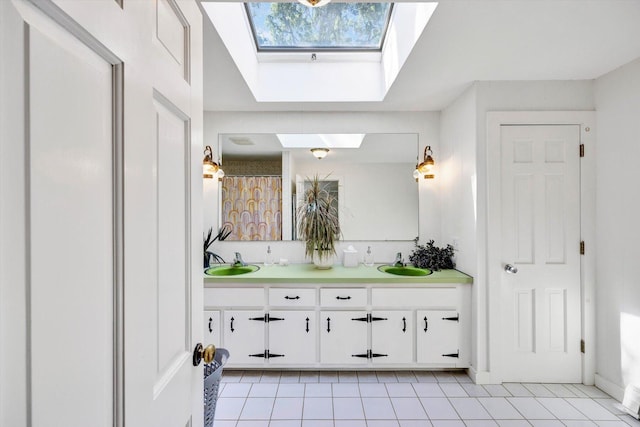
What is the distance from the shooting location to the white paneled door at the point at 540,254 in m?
2.45

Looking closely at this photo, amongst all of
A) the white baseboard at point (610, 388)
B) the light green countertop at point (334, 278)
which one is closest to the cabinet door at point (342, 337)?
the light green countertop at point (334, 278)

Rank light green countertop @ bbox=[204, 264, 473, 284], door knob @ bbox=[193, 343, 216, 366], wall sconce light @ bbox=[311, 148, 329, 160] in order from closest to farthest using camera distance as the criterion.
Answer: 1. door knob @ bbox=[193, 343, 216, 366]
2. light green countertop @ bbox=[204, 264, 473, 284]
3. wall sconce light @ bbox=[311, 148, 329, 160]

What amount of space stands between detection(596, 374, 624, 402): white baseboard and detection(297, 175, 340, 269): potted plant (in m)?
2.21

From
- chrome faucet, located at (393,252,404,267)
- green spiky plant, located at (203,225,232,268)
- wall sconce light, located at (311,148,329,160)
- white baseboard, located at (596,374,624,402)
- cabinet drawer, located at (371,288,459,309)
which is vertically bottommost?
white baseboard, located at (596,374,624,402)

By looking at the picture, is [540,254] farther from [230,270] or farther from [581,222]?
[230,270]

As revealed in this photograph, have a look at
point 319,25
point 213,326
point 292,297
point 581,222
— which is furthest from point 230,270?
point 581,222

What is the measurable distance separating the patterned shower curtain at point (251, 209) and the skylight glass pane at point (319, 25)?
3.97 feet

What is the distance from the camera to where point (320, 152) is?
10.2 feet

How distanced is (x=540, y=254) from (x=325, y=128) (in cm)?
211

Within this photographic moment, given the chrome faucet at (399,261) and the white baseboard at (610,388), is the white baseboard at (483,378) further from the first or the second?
the chrome faucet at (399,261)

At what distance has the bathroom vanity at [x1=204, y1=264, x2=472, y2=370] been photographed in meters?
2.55

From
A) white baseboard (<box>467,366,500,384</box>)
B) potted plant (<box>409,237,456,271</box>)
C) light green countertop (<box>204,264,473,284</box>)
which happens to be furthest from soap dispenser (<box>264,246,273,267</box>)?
white baseboard (<box>467,366,500,384</box>)

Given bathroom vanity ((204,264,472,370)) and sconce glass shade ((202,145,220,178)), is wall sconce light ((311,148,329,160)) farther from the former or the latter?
bathroom vanity ((204,264,472,370))

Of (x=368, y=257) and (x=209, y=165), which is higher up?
(x=209, y=165)
